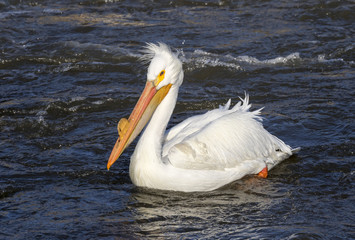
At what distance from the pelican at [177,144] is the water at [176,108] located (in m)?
0.13

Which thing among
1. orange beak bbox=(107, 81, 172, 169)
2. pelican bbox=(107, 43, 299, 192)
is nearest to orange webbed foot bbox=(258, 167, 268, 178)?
pelican bbox=(107, 43, 299, 192)

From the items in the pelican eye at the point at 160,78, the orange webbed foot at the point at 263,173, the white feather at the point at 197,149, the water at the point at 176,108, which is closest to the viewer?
the water at the point at 176,108

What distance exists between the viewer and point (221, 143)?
4656mm

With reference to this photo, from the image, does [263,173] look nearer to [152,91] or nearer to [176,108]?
[152,91]

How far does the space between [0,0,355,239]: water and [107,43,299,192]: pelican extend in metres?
0.13

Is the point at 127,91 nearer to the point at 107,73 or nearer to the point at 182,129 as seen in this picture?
→ the point at 107,73

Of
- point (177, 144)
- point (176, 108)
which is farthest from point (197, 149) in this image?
point (176, 108)

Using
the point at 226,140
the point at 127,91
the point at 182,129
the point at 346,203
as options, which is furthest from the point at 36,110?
the point at 346,203

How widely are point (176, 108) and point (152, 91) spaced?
1773 mm

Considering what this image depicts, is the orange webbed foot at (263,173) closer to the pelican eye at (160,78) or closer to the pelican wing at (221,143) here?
the pelican wing at (221,143)

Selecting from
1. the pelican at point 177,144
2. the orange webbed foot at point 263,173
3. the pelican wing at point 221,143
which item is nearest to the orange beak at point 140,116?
the pelican at point 177,144

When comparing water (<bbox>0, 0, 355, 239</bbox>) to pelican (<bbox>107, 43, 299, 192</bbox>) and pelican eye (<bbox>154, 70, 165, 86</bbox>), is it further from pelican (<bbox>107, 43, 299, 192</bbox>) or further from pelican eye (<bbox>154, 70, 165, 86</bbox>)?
pelican eye (<bbox>154, 70, 165, 86</bbox>)

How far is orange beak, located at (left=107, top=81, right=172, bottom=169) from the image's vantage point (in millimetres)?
4523

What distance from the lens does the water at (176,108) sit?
4.04 m
